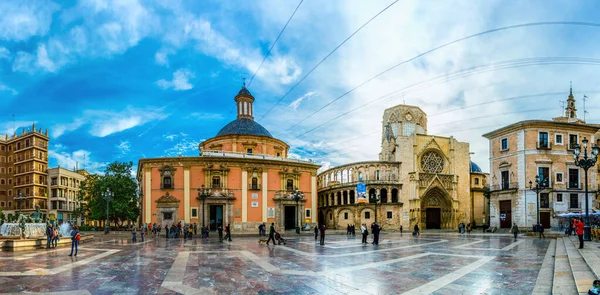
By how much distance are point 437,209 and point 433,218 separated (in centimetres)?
135

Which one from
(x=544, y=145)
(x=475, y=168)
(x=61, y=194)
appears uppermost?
(x=544, y=145)

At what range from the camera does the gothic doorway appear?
49656mm

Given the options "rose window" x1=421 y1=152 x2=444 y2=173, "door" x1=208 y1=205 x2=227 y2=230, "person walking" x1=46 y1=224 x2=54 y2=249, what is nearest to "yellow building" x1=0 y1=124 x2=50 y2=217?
"door" x1=208 y1=205 x2=227 y2=230

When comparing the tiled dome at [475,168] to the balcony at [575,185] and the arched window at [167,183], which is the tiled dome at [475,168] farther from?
the arched window at [167,183]

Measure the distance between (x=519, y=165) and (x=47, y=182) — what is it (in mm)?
74180

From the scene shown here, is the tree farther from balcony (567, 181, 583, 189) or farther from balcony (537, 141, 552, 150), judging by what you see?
balcony (567, 181, 583, 189)

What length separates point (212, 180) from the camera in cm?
3800

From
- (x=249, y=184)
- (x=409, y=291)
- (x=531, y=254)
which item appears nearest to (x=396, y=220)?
(x=249, y=184)

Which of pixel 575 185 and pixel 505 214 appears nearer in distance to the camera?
pixel 575 185

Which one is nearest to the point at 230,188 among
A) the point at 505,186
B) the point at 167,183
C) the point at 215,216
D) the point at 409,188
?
the point at 215,216

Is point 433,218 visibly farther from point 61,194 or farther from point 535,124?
point 61,194

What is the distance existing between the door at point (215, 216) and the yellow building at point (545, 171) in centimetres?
2934

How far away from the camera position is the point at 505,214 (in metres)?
40.5

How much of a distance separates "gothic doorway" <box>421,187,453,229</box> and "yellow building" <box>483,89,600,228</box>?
403 inches
